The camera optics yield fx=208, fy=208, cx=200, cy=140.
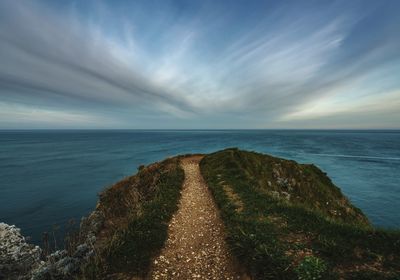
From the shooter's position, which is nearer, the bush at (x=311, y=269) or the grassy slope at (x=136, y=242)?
the bush at (x=311, y=269)

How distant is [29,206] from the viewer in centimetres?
3023

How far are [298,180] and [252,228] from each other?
2328 cm

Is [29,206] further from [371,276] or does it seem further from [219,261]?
[371,276]

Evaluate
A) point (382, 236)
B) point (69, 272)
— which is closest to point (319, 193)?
point (382, 236)

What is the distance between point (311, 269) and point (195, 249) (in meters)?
4.13

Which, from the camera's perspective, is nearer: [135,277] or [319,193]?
[135,277]

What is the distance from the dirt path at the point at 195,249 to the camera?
22.9 feet

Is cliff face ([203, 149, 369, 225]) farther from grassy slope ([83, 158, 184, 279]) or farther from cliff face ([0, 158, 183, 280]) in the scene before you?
grassy slope ([83, 158, 184, 279])

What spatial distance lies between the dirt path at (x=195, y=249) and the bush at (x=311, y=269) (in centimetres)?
193

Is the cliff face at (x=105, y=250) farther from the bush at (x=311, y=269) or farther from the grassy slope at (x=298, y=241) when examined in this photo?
the bush at (x=311, y=269)

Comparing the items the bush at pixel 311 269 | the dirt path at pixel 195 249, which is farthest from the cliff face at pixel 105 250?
the bush at pixel 311 269

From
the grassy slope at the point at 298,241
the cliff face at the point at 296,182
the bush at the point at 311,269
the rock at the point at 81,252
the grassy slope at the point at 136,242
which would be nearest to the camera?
the bush at the point at 311,269

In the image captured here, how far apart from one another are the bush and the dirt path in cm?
193

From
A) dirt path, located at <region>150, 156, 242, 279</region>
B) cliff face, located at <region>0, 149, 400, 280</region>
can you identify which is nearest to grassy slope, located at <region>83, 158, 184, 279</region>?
cliff face, located at <region>0, 149, 400, 280</region>
